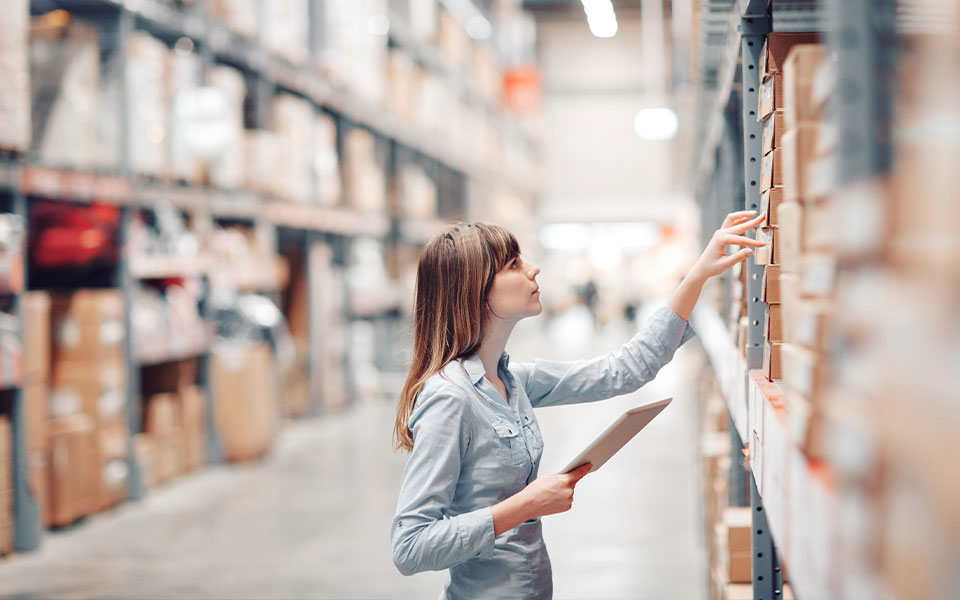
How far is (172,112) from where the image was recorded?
21.1 ft

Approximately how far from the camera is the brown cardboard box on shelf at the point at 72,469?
4.98 meters

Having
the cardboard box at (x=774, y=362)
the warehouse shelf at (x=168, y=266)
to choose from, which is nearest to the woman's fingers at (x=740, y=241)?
the cardboard box at (x=774, y=362)

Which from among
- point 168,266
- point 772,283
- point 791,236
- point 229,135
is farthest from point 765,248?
point 229,135

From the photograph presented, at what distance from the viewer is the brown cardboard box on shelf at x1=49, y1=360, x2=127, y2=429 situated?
5246mm

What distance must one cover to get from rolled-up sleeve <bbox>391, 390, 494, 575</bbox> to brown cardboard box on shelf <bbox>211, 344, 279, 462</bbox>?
527 centimetres

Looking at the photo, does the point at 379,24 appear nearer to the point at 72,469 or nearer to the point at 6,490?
the point at 72,469

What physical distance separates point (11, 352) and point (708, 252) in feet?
12.7

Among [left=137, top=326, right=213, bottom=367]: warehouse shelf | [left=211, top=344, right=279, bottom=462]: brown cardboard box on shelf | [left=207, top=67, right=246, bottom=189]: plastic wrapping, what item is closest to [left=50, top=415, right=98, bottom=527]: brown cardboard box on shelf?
[left=137, top=326, right=213, bottom=367]: warehouse shelf

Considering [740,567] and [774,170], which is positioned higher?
[774,170]

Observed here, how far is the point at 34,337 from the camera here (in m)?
4.79

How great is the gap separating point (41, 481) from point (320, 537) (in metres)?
1.51

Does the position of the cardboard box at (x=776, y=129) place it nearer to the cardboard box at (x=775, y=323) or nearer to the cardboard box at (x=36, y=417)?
the cardboard box at (x=775, y=323)

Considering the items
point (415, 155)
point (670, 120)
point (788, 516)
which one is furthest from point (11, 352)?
point (670, 120)

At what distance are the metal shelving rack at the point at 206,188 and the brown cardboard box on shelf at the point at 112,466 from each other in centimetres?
5
